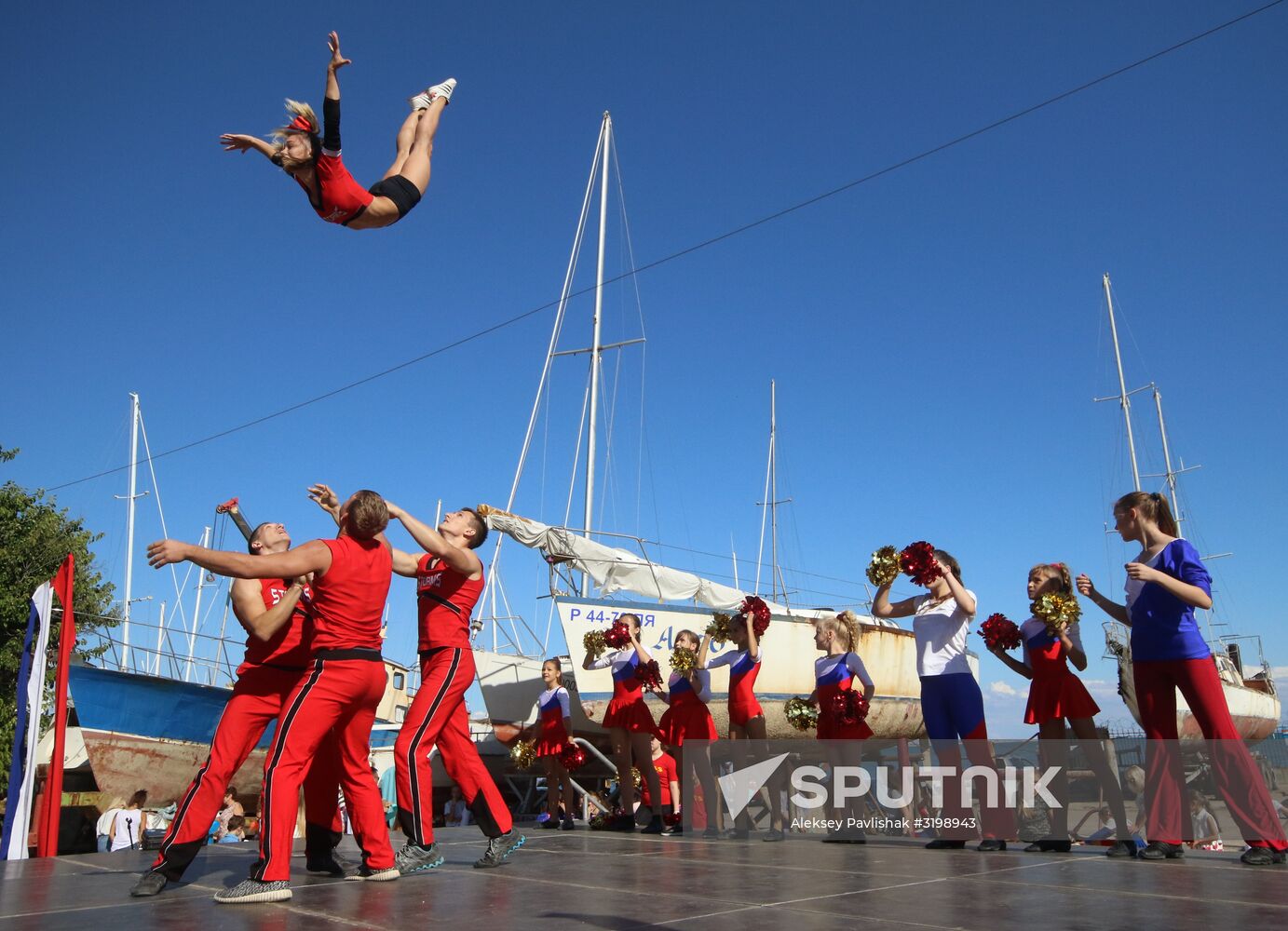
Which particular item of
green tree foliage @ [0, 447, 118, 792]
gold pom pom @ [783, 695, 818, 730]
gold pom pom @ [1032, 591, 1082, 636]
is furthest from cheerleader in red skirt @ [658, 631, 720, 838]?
green tree foliage @ [0, 447, 118, 792]

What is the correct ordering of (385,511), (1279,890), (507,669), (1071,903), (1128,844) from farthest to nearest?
(507,669) < (1128,844) < (385,511) < (1279,890) < (1071,903)

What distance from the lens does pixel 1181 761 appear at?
5500mm

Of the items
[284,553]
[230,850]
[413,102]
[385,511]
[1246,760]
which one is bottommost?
[230,850]

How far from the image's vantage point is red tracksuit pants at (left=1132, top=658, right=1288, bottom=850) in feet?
16.9

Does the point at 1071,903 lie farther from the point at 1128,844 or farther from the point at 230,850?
the point at 230,850

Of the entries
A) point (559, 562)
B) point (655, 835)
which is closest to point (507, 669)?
point (559, 562)

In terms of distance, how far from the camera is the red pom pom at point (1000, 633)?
679 centimetres

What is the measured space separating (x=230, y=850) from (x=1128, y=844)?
19.7 ft

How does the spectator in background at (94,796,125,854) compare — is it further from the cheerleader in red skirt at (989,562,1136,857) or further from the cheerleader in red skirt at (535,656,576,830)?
the cheerleader in red skirt at (989,562,1136,857)

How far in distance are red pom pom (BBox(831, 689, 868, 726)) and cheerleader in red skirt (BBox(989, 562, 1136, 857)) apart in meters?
1.26

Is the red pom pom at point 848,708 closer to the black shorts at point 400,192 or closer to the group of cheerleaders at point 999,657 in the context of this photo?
the group of cheerleaders at point 999,657

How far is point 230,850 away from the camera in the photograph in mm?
6918

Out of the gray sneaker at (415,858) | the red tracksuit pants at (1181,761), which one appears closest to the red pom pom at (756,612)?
the red tracksuit pants at (1181,761)

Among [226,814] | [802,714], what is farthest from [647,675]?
[226,814]
